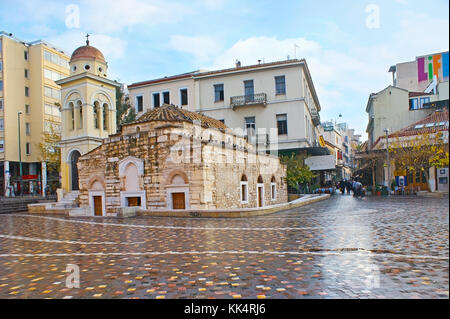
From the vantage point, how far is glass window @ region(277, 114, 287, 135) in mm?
33281

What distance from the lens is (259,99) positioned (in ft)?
110

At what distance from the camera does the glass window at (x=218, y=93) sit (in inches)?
1401

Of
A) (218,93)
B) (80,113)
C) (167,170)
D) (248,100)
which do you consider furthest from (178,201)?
(218,93)

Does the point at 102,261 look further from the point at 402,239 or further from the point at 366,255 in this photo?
the point at 402,239

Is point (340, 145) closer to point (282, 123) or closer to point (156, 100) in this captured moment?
point (282, 123)

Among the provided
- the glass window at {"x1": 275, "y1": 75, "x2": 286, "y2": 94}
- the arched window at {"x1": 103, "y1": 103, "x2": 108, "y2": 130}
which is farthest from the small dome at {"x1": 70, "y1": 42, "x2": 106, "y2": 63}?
the glass window at {"x1": 275, "y1": 75, "x2": 286, "y2": 94}

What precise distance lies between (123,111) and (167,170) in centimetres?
2220

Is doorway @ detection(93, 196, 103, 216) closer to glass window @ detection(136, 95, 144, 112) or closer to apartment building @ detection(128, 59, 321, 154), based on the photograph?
apartment building @ detection(128, 59, 321, 154)

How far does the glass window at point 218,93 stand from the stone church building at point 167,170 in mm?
10299

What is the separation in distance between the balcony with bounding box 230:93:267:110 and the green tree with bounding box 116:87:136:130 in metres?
11.9

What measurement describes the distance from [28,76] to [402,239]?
49.7 metres

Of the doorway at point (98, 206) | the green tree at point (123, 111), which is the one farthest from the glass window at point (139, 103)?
the doorway at point (98, 206)
